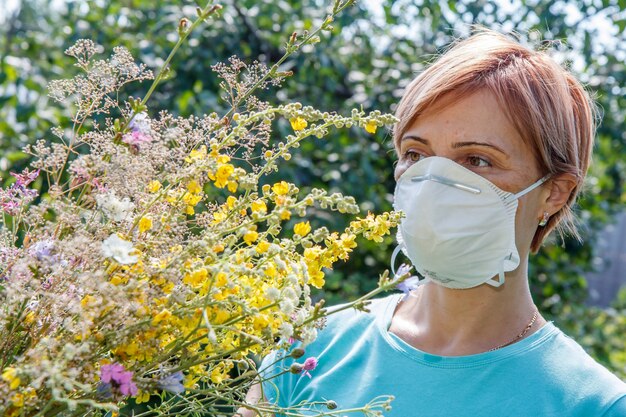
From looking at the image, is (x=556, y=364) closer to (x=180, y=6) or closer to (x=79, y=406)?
(x=79, y=406)

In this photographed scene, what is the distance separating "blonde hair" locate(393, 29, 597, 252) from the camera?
1.40 m

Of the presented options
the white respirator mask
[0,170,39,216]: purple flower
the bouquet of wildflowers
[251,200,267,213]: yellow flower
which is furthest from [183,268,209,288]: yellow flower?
the white respirator mask

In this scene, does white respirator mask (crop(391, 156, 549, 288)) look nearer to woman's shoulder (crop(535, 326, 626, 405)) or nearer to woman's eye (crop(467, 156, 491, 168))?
woman's eye (crop(467, 156, 491, 168))

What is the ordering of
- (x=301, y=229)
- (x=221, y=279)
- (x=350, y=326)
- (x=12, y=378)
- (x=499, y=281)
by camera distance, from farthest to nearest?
(x=350, y=326) < (x=499, y=281) < (x=301, y=229) < (x=221, y=279) < (x=12, y=378)

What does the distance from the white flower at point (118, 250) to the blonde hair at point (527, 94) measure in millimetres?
751

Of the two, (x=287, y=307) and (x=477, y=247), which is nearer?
(x=287, y=307)

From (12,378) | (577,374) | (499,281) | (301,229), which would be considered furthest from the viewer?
(499,281)

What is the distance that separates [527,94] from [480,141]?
4.9 inches

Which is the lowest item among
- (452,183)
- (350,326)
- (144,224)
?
(350,326)

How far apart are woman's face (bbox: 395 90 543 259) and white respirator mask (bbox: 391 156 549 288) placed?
2 centimetres

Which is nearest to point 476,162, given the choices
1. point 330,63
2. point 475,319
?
point 475,319

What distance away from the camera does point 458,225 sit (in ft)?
4.71

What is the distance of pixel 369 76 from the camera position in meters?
3.11

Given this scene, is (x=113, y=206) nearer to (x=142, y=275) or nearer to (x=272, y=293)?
(x=142, y=275)
